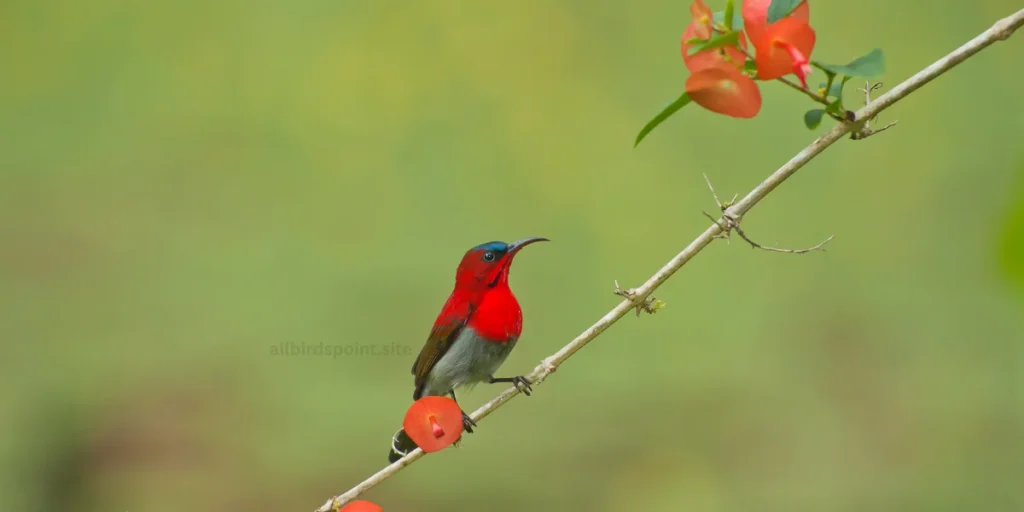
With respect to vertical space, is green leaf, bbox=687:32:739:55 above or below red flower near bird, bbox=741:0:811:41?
below

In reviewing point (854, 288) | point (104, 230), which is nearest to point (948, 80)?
point (854, 288)

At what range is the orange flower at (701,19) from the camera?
50 cm

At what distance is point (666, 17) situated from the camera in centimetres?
215

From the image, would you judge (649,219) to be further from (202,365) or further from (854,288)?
(202,365)

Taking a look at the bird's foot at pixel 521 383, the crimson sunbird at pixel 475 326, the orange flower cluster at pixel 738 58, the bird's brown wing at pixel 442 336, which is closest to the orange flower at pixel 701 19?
the orange flower cluster at pixel 738 58

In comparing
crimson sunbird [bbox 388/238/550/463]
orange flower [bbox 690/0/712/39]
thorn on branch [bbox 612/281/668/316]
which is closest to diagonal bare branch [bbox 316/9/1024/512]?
thorn on branch [bbox 612/281/668/316]

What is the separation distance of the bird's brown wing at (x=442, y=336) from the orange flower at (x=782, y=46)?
0.66 metres

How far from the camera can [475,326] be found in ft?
3.64

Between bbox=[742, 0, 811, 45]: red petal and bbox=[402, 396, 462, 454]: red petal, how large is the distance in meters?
0.31

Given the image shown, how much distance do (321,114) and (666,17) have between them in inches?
32.4

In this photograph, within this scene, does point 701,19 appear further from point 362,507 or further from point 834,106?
point 362,507

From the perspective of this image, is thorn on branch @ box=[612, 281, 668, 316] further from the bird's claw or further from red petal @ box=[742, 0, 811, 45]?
red petal @ box=[742, 0, 811, 45]

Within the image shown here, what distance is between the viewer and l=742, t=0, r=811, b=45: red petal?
512 millimetres

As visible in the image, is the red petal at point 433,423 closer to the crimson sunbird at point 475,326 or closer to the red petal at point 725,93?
the red petal at point 725,93
